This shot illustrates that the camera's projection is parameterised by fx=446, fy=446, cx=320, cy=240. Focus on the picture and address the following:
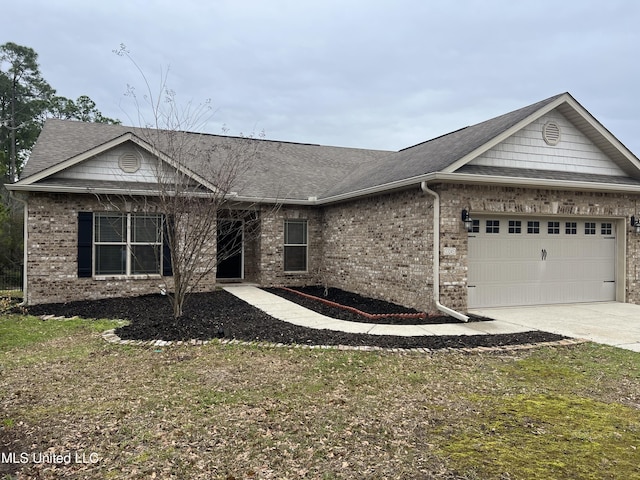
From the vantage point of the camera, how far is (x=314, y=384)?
5.34 m

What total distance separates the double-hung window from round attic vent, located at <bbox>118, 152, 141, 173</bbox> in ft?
16.6

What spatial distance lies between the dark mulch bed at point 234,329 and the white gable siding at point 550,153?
4451mm

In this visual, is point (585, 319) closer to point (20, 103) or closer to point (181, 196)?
point (181, 196)

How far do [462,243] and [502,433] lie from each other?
20.1 ft

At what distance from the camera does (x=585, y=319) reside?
9.46 metres

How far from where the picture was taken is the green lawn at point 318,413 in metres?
3.49

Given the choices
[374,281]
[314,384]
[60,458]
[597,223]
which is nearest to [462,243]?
[374,281]

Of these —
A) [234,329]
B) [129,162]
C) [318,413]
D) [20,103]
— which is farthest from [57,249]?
[20,103]

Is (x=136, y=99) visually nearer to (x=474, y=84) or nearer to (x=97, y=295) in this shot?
(x=97, y=295)

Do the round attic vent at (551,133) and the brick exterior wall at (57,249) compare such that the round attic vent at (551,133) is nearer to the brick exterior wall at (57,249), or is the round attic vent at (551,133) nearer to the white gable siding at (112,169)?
the white gable siding at (112,169)

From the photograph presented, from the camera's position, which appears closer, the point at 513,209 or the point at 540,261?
the point at 513,209

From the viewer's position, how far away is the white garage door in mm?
10445

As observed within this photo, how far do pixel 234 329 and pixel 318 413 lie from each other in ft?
12.8

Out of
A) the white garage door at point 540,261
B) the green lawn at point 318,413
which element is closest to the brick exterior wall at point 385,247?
the white garage door at point 540,261
